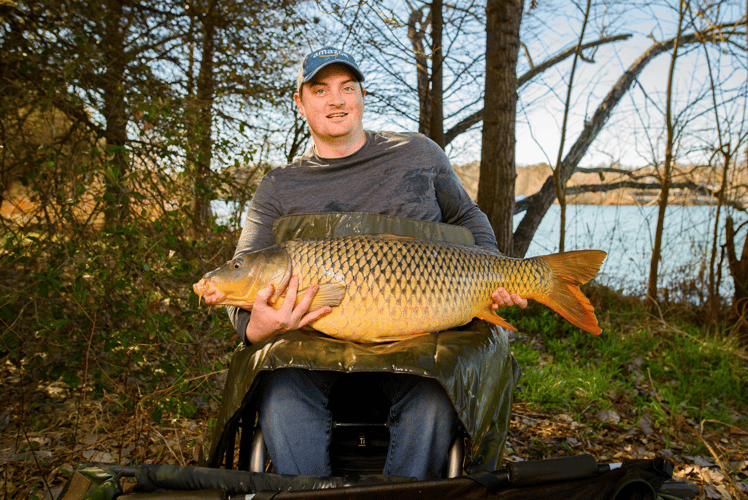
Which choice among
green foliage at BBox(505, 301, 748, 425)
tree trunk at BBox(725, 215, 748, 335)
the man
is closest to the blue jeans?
the man

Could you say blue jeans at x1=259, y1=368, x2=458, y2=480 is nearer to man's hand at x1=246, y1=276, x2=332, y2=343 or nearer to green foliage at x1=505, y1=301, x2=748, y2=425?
man's hand at x1=246, y1=276, x2=332, y2=343

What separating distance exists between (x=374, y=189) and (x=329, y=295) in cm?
58

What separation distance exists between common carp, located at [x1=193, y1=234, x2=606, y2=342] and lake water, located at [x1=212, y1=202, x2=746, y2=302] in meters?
2.49

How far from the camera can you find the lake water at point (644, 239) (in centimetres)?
417

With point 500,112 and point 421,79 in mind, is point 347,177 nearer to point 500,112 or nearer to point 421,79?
point 500,112

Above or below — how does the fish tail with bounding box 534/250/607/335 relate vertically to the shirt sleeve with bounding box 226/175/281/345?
below

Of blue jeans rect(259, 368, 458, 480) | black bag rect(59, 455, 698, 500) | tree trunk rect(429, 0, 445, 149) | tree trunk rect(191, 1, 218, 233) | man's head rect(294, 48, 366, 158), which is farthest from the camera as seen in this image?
tree trunk rect(429, 0, 445, 149)

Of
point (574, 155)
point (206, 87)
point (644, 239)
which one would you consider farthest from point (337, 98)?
point (644, 239)

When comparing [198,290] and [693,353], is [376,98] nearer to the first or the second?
[693,353]

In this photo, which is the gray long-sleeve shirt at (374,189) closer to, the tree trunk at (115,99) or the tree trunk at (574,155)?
the tree trunk at (115,99)

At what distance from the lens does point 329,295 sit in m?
1.29

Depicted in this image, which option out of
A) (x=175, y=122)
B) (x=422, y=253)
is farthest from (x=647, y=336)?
(x=175, y=122)

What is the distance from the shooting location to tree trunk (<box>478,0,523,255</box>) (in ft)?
12.1

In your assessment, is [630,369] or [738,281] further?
[738,281]
